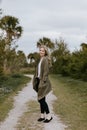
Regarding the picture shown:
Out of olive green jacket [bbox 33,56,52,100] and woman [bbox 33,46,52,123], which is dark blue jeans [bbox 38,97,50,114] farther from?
olive green jacket [bbox 33,56,52,100]

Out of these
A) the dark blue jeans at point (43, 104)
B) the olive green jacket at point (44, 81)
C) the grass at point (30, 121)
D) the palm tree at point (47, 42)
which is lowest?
the grass at point (30, 121)

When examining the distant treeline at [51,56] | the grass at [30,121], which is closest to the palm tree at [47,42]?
the distant treeline at [51,56]

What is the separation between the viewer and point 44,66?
1126 cm

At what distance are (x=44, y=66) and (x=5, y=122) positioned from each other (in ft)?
6.37

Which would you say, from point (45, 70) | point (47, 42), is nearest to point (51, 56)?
point (45, 70)

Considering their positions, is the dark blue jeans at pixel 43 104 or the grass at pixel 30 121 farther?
the dark blue jeans at pixel 43 104

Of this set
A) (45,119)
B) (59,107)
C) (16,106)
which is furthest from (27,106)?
(45,119)

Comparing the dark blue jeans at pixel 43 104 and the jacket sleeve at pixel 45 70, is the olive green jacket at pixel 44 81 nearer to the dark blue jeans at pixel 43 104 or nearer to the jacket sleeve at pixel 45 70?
the jacket sleeve at pixel 45 70

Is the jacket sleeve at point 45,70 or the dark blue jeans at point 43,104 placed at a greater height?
the jacket sleeve at point 45,70

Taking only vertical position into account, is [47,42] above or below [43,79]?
above

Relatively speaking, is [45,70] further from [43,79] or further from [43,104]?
[43,104]

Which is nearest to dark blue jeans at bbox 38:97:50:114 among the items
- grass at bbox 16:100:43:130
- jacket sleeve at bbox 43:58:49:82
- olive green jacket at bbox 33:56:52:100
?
olive green jacket at bbox 33:56:52:100

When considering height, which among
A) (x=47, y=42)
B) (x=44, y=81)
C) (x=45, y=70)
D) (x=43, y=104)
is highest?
(x=47, y=42)

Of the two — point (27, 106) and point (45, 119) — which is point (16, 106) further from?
point (45, 119)
